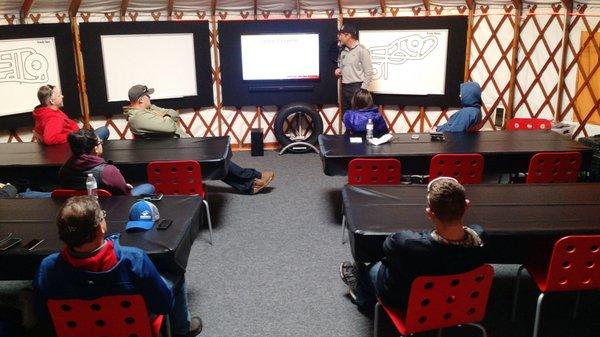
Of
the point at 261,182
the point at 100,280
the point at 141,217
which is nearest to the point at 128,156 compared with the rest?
the point at 261,182

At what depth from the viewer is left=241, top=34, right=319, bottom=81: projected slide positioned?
6.77 meters

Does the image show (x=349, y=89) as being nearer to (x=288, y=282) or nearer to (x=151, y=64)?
(x=151, y=64)

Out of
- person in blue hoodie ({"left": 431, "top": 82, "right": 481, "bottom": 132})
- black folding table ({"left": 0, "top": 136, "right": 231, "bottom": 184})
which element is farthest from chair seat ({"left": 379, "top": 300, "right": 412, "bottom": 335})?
person in blue hoodie ({"left": 431, "top": 82, "right": 481, "bottom": 132})

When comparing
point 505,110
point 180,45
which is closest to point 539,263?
point 505,110

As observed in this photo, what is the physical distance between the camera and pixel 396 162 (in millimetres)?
3799

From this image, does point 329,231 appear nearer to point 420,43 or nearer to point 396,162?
point 396,162

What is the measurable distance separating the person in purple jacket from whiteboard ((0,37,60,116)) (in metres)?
3.37

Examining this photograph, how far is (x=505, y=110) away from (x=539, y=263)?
4387 mm

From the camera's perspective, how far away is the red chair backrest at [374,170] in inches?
150

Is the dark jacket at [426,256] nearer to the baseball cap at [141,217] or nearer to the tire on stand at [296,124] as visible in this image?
the baseball cap at [141,217]

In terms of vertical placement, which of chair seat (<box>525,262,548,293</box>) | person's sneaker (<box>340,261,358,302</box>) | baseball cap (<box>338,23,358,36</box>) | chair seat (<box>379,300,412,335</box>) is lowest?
person's sneaker (<box>340,261,358,302</box>)

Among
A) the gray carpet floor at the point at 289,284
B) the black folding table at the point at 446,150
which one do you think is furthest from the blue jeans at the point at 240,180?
the black folding table at the point at 446,150

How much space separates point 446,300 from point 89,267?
1413mm

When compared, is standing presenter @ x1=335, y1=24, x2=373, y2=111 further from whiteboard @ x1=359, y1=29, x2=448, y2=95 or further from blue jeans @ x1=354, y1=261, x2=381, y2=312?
blue jeans @ x1=354, y1=261, x2=381, y2=312
